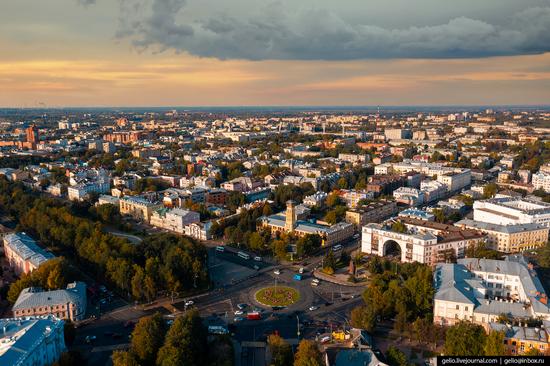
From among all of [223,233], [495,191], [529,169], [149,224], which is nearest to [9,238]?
[149,224]

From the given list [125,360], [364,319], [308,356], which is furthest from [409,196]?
[125,360]

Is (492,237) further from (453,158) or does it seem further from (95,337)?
(453,158)

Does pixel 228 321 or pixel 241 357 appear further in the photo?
pixel 228 321

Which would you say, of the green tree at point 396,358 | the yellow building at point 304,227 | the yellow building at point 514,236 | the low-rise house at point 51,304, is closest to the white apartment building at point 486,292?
the green tree at point 396,358

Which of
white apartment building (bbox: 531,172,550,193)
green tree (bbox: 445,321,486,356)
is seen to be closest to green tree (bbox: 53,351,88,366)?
green tree (bbox: 445,321,486,356)

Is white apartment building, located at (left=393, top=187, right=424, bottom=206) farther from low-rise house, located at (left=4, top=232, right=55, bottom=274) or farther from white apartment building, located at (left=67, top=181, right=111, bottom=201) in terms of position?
white apartment building, located at (left=67, top=181, right=111, bottom=201)

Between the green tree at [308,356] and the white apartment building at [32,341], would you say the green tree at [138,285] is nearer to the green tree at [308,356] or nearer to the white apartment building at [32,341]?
the white apartment building at [32,341]

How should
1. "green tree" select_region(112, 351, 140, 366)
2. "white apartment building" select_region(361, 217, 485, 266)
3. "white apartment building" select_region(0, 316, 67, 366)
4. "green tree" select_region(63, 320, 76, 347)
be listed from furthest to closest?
"white apartment building" select_region(361, 217, 485, 266), "green tree" select_region(63, 320, 76, 347), "green tree" select_region(112, 351, 140, 366), "white apartment building" select_region(0, 316, 67, 366)
